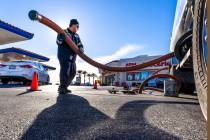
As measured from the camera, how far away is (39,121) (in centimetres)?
197

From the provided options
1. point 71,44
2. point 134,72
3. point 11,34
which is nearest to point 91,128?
point 71,44

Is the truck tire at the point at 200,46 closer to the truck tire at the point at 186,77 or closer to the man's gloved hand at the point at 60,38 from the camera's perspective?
the man's gloved hand at the point at 60,38

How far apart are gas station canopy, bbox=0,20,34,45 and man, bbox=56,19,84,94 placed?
15.0 metres

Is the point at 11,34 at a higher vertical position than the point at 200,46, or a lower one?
higher

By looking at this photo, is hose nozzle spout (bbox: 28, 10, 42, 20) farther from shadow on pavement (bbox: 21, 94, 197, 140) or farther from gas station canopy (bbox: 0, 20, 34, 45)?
gas station canopy (bbox: 0, 20, 34, 45)

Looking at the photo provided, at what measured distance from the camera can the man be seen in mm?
5137

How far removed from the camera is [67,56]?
5.17 metres

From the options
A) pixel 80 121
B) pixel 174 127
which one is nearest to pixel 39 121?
pixel 80 121

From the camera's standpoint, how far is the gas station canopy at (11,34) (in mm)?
19188

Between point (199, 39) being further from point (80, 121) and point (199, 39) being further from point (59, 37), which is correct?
point (59, 37)

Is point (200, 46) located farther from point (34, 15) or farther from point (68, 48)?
point (68, 48)

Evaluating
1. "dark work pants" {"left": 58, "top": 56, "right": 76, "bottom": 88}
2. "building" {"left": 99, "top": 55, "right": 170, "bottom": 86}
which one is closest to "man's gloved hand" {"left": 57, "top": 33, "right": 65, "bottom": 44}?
"dark work pants" {"left": 58, "top": 56, "right": 76, "bottom": 88}

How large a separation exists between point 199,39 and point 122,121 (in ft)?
2.84

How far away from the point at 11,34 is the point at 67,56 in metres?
17.6
